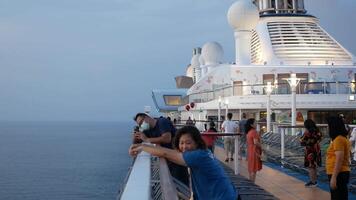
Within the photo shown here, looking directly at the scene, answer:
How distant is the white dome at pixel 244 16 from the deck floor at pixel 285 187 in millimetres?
29713

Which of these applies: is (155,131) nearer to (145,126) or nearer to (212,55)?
(145,126)

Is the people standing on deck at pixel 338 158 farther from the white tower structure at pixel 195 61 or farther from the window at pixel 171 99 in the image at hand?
the window at pixel 171 99

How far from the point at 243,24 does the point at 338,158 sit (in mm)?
36794

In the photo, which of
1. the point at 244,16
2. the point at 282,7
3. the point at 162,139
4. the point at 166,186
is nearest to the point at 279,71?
the point at 244,16

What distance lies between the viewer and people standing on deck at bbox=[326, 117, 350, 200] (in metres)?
5.97

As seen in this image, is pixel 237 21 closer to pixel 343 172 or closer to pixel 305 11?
pixel 305 11

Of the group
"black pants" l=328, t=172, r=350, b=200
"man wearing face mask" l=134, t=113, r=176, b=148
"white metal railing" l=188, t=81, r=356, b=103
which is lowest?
"black pants" l=328, t=172, r=350, b=200

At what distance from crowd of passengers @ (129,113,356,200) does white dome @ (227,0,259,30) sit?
102ft

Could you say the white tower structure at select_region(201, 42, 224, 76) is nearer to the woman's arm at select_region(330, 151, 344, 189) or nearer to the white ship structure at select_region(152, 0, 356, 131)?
the white ship structure at select_region(152, 0, 356, 131)

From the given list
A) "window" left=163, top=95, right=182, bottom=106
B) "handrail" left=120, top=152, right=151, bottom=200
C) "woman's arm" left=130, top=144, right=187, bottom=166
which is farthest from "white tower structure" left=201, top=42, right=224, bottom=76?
"woman's arm" left=130, top=144, right=187, bottom=166

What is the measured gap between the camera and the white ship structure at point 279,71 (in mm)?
28656

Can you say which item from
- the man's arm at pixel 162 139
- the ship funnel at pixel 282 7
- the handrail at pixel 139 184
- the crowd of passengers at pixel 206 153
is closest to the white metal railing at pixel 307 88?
the ship funnel at pixel 282 7

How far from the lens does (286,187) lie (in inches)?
405

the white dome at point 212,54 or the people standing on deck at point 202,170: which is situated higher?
the white dome at point 212,54
